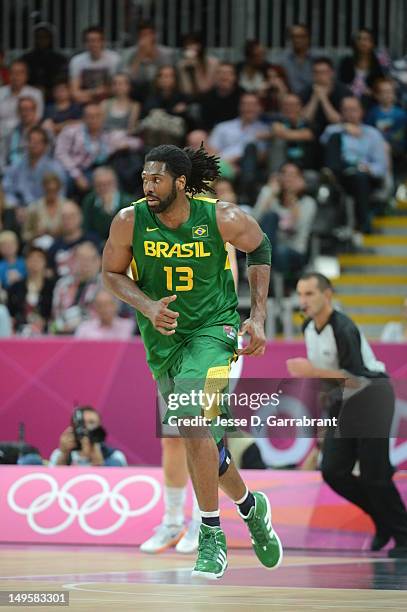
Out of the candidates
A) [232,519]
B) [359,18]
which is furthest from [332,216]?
[232,519]

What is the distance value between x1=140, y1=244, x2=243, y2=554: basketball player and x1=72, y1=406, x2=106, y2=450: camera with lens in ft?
5.01

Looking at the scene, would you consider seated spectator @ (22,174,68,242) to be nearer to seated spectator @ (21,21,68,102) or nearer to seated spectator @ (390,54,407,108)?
seated spectator @ (21,21,68,102)

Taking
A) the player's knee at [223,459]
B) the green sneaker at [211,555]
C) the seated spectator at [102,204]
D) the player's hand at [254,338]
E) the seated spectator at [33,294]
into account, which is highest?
the player's hand at [254,338]

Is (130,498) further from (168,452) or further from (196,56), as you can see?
(196,56)

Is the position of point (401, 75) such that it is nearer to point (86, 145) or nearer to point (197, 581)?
point (86, 145)

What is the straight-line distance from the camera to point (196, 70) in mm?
17812

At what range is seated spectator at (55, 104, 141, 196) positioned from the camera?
16984 millimetres

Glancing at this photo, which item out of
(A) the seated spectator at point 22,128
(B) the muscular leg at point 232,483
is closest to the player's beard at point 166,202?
(B) the muscular leg at point 232,483

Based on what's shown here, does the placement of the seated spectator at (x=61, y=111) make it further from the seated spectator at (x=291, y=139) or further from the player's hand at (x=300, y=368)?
the player's hand at (x=300, y=368)

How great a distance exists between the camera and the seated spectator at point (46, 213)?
52.8 ft

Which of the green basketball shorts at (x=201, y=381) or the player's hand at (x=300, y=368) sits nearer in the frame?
the green basketball shorts at (x=201, y=381)

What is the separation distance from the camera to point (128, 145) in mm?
16781

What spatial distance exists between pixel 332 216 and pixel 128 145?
107 inches

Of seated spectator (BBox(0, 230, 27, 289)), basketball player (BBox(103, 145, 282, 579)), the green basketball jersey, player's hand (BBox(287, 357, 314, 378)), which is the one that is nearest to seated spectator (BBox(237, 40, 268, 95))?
seated spectator (BBox(0, 230, 27, 289))
